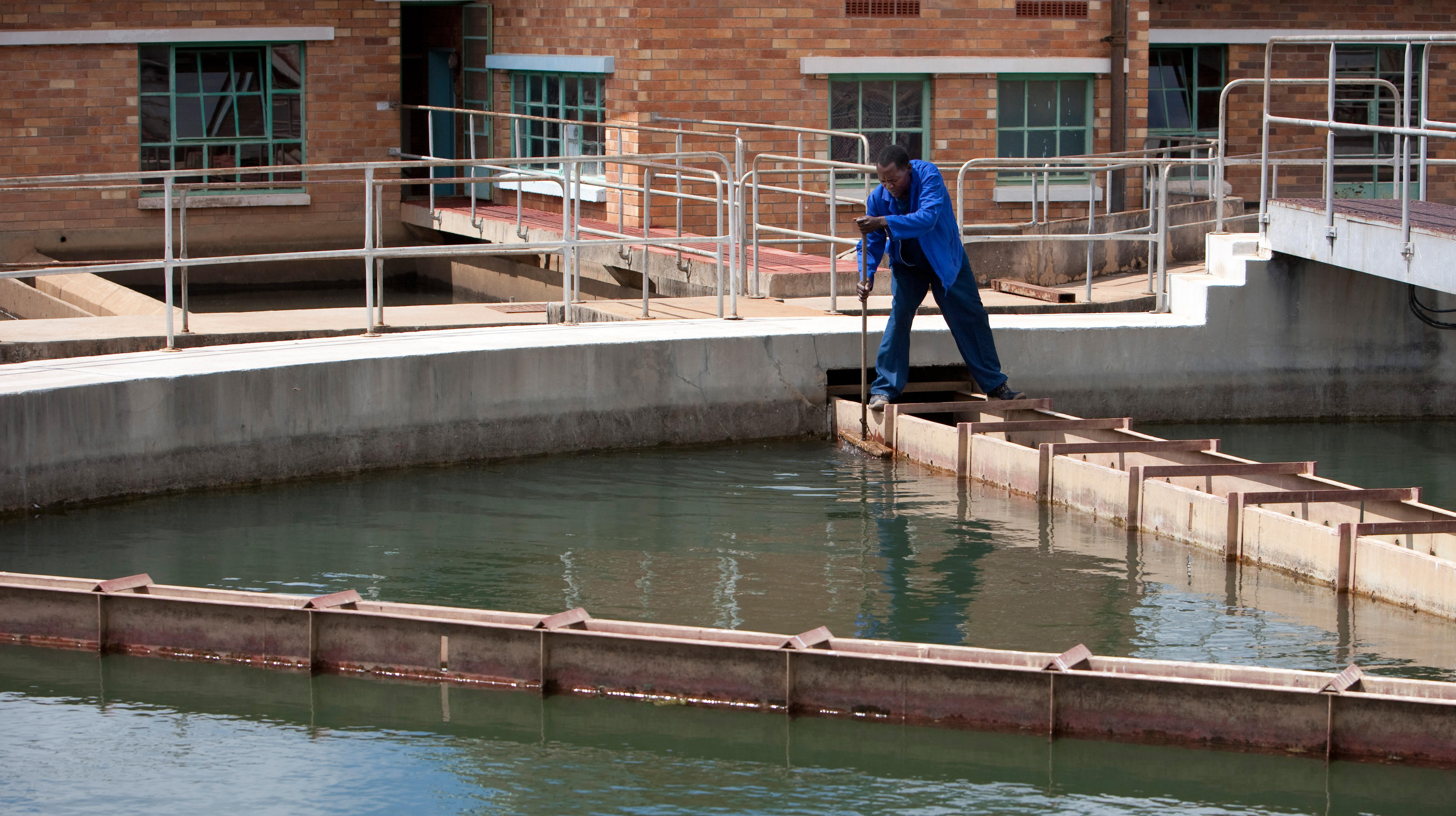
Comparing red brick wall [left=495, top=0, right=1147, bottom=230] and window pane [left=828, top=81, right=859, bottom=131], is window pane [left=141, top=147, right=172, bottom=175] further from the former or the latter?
window pane [left=828, top=81, right=859, bottom=131]

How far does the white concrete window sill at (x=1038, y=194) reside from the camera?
879 inches

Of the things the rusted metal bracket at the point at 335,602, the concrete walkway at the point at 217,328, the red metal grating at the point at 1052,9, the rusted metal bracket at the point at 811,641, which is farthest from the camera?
the red metal grating at the point at 1052,9

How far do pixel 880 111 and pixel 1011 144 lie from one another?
1.69 metres

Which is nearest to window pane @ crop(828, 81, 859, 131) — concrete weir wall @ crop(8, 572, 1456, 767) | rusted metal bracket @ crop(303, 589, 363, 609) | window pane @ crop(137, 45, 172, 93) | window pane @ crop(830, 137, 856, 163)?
window pane @ crop(830, 137, 856, 163)

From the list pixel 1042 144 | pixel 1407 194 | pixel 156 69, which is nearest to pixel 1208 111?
pixel 1042 144

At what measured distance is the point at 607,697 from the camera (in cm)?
851

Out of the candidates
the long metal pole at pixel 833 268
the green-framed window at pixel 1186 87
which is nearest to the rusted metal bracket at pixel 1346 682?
the long metal pole at pixel 833 268

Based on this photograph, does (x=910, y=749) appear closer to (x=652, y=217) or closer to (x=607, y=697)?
(x=607, y=697)

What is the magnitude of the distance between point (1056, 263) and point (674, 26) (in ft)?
17.9

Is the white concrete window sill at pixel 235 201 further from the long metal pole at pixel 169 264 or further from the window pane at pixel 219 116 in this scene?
the long metal pole at pixel 169 264

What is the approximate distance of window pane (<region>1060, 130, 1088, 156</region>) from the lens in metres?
22.5

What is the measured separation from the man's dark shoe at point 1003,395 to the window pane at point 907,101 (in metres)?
8.46

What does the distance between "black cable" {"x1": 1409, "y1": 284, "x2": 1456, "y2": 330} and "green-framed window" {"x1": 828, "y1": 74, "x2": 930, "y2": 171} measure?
752 cm

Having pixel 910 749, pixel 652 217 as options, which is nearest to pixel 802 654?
pixel 910 749
